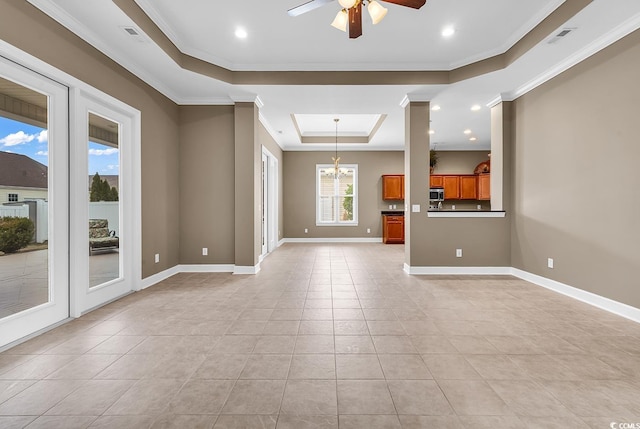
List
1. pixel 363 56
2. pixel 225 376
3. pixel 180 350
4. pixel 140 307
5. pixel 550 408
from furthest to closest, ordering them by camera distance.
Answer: pixel 363 56
pixel 140 307
pixel 180 350
pixel 225 376
pixel 550 408

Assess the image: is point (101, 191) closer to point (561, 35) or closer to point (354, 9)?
point (354, 9)

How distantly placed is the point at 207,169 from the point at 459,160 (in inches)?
305

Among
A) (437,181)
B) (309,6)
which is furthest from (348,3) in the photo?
(437,181)

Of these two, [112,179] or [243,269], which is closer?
[112,179]

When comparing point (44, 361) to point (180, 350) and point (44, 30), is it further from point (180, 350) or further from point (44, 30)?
point (44, 30)

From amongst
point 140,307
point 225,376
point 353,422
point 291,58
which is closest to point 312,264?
point 140,307

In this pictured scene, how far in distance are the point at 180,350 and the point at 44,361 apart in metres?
0.90

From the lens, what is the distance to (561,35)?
10.5ft

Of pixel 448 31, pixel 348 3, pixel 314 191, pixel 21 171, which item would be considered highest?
pixel 448 31

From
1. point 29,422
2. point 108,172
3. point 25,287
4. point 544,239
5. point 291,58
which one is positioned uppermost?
point 291,58

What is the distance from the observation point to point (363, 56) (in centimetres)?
416

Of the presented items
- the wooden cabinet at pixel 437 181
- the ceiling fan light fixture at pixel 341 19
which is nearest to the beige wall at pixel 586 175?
the ceiling fan light fixture at pixel 341 19

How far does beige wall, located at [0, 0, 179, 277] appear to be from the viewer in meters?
2.48

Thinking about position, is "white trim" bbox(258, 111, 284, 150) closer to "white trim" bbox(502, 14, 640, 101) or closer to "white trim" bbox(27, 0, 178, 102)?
"white trim" bbox(27, 0, 178, 102)
